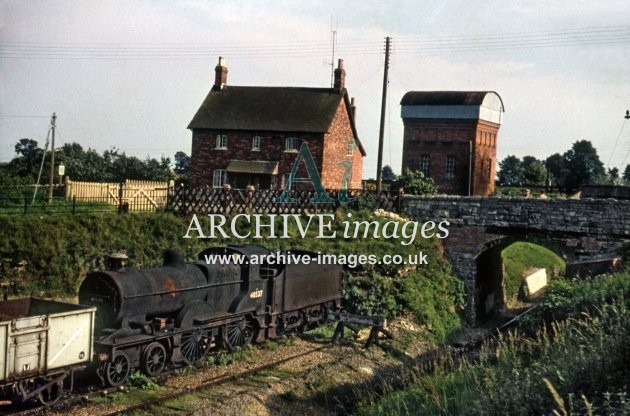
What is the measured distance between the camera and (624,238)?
22.3 meters

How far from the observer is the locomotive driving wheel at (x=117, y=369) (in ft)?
39.0

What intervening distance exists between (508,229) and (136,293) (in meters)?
16.3

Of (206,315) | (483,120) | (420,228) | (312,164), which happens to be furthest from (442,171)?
(206,315)

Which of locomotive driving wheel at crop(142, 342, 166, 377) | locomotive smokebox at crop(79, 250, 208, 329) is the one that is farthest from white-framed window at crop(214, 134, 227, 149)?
locomotive driving wheel at crop(142, 342, 166, 377)

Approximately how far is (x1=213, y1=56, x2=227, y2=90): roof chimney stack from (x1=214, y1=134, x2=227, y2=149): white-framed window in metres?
3.69

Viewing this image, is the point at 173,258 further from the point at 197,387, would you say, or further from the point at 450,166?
the point at 450,166

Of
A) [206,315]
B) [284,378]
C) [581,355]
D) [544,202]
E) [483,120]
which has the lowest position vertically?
[284,378]

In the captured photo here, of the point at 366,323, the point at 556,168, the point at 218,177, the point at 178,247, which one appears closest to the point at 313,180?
the point at 218,177

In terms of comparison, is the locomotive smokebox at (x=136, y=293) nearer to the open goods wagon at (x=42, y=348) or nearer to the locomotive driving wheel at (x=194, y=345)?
the locomotive driving wheel at (x=194, y=345)

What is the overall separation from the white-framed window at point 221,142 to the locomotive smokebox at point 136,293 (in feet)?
71.8

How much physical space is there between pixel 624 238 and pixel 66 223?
18915mm

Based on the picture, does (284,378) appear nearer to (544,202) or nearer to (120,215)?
(120,215)

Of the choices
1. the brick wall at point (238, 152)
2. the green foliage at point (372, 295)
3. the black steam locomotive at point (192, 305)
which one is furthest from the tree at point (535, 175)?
the black steam locomotive at point (192, 305)

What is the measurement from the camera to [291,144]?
34469 mm
